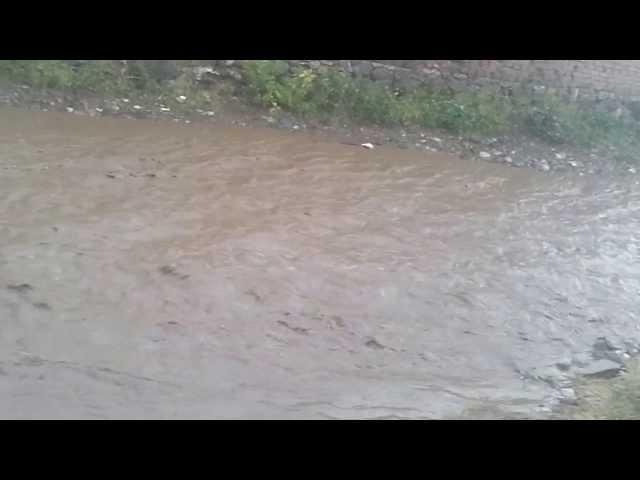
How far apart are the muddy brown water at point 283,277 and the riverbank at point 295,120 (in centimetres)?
55

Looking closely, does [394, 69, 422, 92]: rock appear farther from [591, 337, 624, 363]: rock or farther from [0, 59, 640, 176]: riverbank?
[591, 337, 624, 363]: rock

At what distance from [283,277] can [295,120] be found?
4750mm

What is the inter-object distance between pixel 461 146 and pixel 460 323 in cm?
511

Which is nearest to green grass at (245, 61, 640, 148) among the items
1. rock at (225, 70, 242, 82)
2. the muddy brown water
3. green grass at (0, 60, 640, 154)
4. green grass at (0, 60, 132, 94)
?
green grass at (0, 60, 640, 154)

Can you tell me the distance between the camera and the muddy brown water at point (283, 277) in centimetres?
438

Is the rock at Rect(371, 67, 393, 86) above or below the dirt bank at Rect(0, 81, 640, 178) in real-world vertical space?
above

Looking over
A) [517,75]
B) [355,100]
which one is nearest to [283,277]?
[355,100]

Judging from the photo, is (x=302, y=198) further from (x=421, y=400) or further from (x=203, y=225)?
(x=421, y=400)

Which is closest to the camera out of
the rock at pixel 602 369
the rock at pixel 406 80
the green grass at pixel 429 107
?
the rock at pixel 602 369

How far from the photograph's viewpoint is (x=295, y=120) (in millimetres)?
10250

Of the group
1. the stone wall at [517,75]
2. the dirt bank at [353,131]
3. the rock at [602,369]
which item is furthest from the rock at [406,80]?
the rock at [602,369]

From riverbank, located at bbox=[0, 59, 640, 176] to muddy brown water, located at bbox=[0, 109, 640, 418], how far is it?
553 millimetres

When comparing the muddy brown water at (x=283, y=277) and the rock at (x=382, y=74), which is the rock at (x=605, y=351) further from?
the rock at (x=382, y=74)

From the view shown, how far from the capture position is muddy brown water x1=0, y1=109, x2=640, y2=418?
14.4ft
